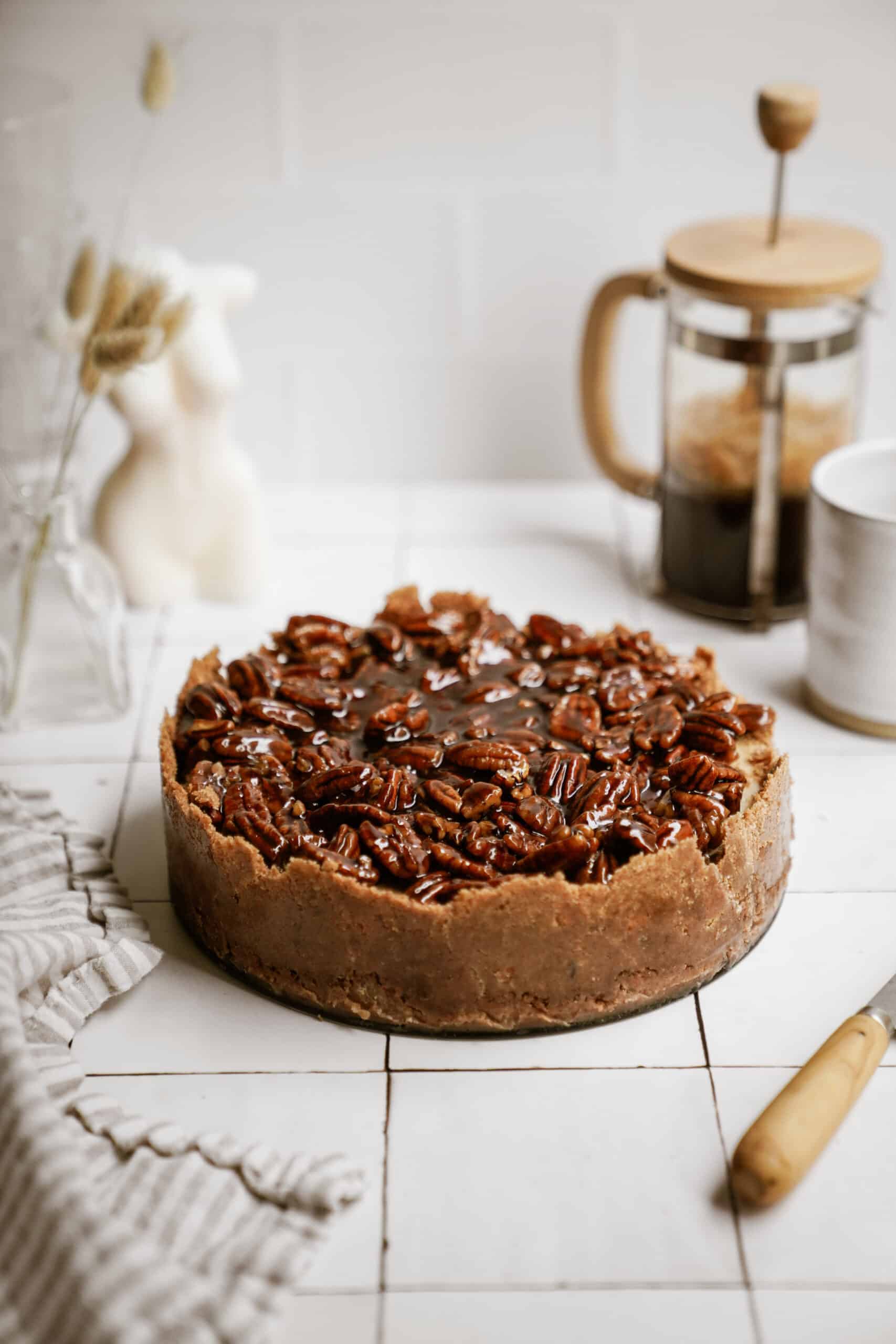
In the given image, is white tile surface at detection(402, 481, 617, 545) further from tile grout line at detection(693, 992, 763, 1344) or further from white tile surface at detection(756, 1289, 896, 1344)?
white tile surface at detection(756, 1289, 896, 1344)

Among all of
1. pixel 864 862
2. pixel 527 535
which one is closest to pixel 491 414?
pixel 527 535

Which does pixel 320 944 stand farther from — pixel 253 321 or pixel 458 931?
pixel 253 321

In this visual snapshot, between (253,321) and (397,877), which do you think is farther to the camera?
(253,321)

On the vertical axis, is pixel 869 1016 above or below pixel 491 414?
below

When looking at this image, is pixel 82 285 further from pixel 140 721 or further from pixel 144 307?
pixel 140 721

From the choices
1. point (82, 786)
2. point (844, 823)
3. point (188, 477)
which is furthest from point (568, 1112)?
point (188, 477)

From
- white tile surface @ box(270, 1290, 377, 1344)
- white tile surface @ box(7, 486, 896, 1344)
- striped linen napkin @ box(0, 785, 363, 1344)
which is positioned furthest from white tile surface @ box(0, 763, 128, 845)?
white tile surface @ box(270, 1290, 377, 1344)
